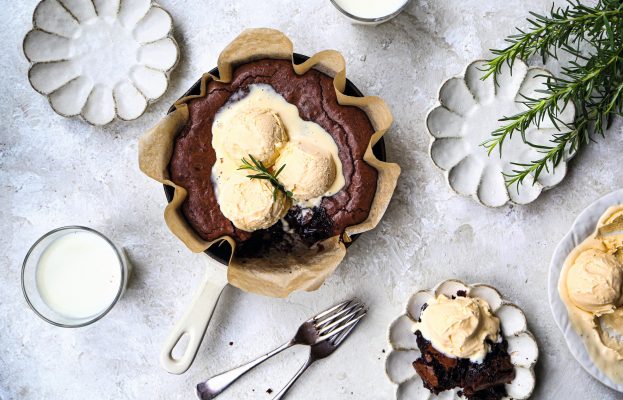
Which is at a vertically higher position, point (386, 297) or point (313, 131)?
point (313, 131)

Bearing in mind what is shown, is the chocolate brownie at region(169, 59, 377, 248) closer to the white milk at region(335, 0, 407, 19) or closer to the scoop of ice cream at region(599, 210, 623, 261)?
the white milk at region(335, 0, 407, 19)

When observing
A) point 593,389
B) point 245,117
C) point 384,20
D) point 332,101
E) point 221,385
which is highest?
point 384,20

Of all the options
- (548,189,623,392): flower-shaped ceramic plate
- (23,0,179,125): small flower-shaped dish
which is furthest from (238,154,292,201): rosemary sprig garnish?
(548,189,623,392): flower-shaped ceramic plate

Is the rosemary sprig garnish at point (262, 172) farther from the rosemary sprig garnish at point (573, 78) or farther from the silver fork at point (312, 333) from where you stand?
the rosemary sprig garnish at point (573, 78)

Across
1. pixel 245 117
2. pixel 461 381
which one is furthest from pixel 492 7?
pixel 461 381

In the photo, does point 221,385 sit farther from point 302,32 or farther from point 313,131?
point 302,32

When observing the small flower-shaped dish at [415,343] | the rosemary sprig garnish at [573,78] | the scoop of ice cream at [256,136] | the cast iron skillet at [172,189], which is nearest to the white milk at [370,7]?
the cast iron skillet at [172,189]
